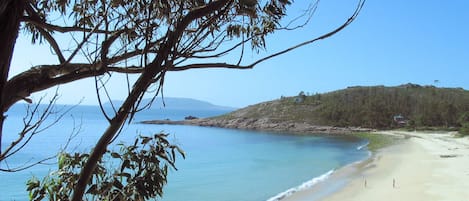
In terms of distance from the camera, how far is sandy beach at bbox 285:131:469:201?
15271mm

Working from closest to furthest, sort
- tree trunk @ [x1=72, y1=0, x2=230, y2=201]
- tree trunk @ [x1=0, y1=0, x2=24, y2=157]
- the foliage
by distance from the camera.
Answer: tree trunk @ [x1=0, y1=0, x2=24, y2=157]
tree trunk @ [x1=72, y1=0, x2=230, y2=201]
the foliage

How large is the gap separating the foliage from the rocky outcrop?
5830 centimetres

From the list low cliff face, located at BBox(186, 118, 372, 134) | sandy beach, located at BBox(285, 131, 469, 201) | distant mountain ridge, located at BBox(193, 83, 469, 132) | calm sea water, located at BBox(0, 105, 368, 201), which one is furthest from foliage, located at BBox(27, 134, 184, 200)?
low cliff face, located at BBox(186, 118, 372, 134)

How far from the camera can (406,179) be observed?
18.8 m

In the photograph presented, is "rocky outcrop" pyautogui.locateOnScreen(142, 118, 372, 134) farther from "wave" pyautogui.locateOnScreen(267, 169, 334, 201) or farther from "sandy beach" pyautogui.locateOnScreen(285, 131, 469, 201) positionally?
"wave" pyautogui.locateOnScreen(267, 169, 334, 201)

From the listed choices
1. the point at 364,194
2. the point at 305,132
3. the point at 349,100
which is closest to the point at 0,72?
the point at 364,194

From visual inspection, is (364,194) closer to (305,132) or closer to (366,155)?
(366,155)

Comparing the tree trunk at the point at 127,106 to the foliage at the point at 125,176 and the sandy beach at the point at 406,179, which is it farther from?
the sandy beach at the point at 406,179

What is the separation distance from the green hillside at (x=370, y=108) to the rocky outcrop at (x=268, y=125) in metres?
1.72

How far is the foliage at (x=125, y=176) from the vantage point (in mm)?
2012

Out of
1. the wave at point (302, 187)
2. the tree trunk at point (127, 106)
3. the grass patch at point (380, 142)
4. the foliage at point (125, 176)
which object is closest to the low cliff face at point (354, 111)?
the grass patch at point (380, 142)

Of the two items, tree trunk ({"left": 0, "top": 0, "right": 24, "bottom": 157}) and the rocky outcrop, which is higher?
the rocky outcrop

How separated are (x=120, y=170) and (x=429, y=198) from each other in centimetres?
1406

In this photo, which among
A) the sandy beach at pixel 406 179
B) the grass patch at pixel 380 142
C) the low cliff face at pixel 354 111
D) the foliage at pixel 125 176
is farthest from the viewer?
the low cliff face at pixel 354 111
